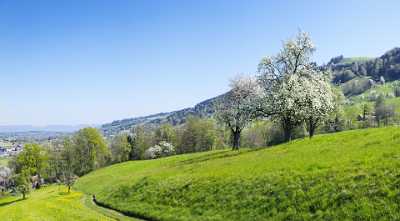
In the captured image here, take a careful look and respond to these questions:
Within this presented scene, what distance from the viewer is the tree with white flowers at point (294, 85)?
56531 mm

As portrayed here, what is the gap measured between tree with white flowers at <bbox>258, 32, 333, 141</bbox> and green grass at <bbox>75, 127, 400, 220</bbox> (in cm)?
1420

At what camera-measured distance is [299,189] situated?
25484 millimetres

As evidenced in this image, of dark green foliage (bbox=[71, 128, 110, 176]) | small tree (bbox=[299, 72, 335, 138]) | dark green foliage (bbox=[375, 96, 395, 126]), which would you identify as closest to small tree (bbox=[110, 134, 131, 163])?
dark green foliage (bbox=[71, 128, 110, 176])

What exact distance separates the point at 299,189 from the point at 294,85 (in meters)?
33.4

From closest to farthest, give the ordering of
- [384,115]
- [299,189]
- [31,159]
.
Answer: [299,189] → [31,159] → [384,115]

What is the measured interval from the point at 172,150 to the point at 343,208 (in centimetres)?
12927

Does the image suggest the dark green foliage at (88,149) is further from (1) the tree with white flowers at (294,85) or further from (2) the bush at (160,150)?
(1) the tree with white flowers at (294,85)

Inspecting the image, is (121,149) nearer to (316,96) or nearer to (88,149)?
(88,149)

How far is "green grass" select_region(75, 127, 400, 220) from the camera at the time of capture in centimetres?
2098

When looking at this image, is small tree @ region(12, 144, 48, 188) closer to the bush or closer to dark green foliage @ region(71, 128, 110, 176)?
dark green foliage @ region(71, 128, 110, 176)

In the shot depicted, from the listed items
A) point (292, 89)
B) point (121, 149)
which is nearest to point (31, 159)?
point (121, 149)

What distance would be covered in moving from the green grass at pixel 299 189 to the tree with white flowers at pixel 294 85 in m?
14.2

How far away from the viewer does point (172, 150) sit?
5827 inches

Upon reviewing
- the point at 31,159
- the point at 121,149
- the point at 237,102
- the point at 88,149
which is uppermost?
the point at 237,102
